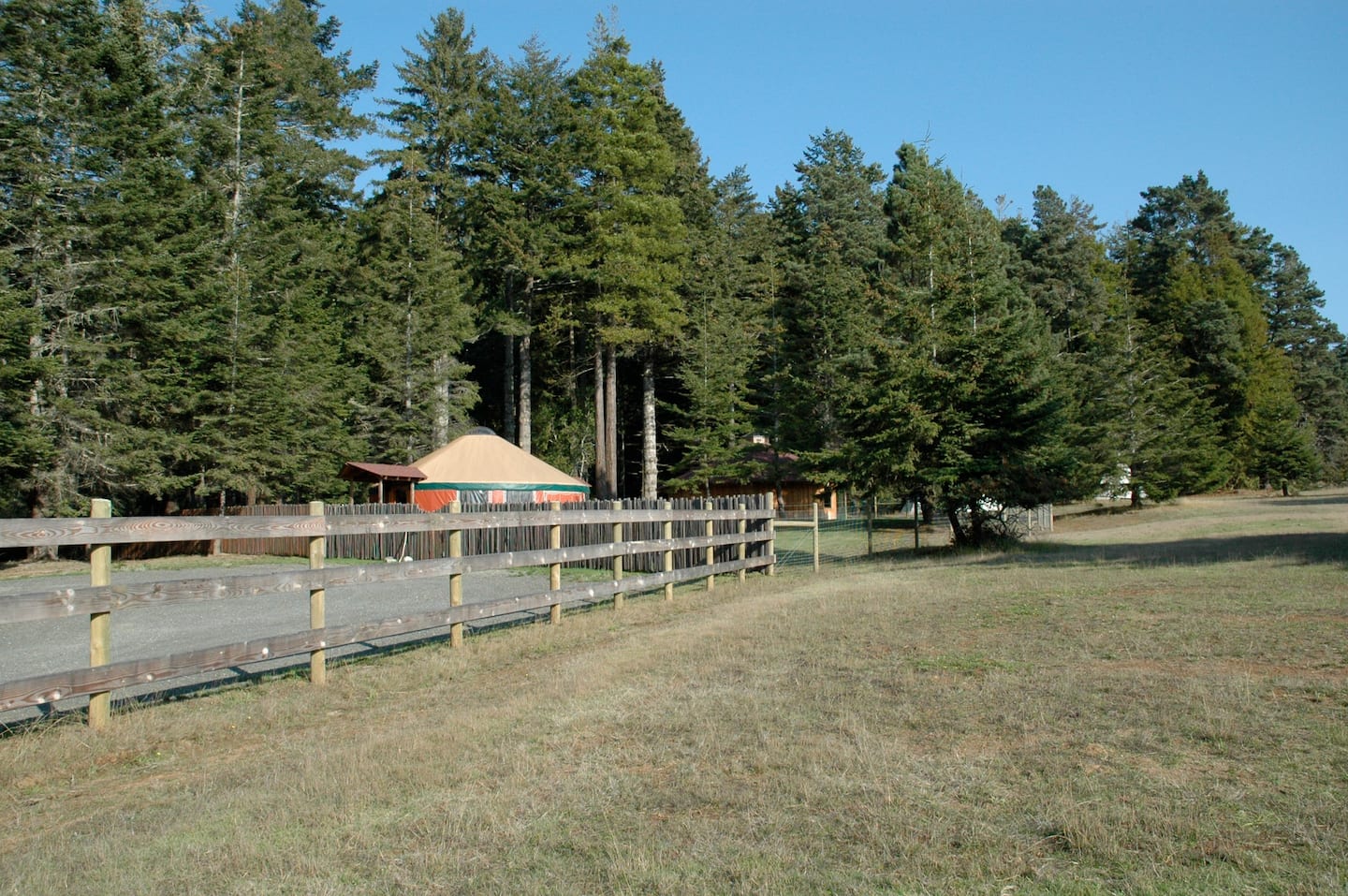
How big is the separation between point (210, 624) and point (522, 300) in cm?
3523

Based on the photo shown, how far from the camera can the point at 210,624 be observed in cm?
1238

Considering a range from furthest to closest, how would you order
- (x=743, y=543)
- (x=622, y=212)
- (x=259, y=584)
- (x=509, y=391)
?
(x=509, y=391) < (x=622, y=212) < (x=743, y=543) < (x=259, y=584)

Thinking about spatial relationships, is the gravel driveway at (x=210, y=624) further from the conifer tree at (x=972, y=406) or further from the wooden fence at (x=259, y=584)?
the conifer tree at (x=972, y=406)

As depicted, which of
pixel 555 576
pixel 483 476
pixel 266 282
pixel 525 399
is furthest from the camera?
pixel 525 399

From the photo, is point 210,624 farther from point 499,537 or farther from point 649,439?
point 649,439

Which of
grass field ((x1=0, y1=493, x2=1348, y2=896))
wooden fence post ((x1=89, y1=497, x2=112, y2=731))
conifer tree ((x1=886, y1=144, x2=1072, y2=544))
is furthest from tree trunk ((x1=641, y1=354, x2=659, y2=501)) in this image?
wooden fence post ((x1=89, y1=497, x2=112, y2=731))

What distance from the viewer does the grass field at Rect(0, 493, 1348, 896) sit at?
3615mm

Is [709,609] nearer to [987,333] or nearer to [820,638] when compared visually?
[820,638]

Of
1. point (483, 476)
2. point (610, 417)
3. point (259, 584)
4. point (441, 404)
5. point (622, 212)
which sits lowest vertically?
point (259, 584)

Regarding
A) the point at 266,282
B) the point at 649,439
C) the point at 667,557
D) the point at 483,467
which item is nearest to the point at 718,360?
the point at 649,439

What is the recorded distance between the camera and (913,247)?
90.5 ft

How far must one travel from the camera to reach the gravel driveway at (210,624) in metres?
9.09

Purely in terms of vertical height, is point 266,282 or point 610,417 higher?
point 266,282

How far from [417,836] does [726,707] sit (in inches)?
101
